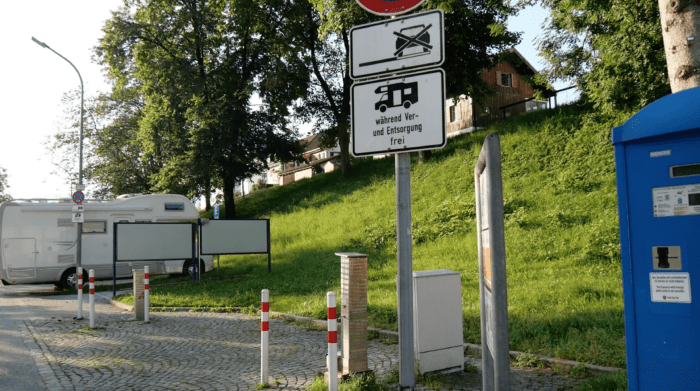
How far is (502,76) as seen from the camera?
141 feet

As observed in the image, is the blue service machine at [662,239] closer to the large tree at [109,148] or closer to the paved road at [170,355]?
the paved road at [170,355]

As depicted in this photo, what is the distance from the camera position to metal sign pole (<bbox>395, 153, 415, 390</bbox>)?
453 centimetres

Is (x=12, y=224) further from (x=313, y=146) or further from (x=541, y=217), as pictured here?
(x=313, y=146)

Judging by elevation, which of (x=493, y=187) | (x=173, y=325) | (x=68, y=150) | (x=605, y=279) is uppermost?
(x=68, y=150)

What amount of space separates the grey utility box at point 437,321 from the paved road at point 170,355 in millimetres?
241

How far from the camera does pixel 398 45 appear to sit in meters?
4.48

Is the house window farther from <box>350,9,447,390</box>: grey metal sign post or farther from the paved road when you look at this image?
<box>350,9,447,390</box>: grey metal sign post

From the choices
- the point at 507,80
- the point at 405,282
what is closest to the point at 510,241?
the point at 405,282

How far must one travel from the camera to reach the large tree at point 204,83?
3041 centimetres

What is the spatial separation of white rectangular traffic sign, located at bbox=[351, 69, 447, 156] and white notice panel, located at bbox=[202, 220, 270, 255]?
14499 millimetres

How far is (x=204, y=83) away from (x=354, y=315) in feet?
90.9

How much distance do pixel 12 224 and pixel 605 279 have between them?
1728 cm

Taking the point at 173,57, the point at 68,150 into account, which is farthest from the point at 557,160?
the point at 68,150

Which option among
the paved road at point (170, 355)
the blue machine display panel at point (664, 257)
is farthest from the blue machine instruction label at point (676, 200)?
the paved road at point (170, 355)
